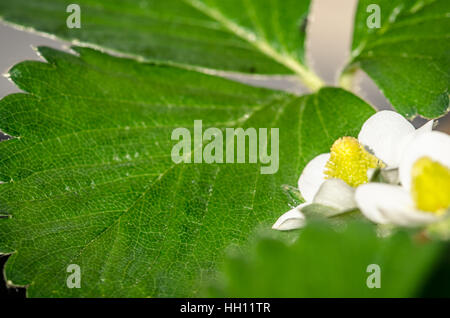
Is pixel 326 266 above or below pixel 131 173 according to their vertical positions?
below

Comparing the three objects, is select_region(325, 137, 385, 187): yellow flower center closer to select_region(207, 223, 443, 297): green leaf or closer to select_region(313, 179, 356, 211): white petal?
select_region(313, 179, 356, 211): white petal

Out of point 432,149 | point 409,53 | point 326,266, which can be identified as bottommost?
point 326,266

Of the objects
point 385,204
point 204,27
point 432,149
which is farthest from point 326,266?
point 204,27

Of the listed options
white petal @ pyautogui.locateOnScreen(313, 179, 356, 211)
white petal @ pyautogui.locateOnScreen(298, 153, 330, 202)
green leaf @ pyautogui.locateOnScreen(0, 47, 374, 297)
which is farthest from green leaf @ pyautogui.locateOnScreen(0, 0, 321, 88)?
white petal @ pyautogui.locateOnScreen(313, 179, 356, 211)

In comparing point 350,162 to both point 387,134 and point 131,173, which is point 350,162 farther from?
point 131,173

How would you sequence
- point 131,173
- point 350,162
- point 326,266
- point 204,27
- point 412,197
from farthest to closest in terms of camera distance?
point 204,27 < point 131,173 < point 350,162 < point 412,197 < point 326,266

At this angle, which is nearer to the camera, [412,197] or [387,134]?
[412,197]
